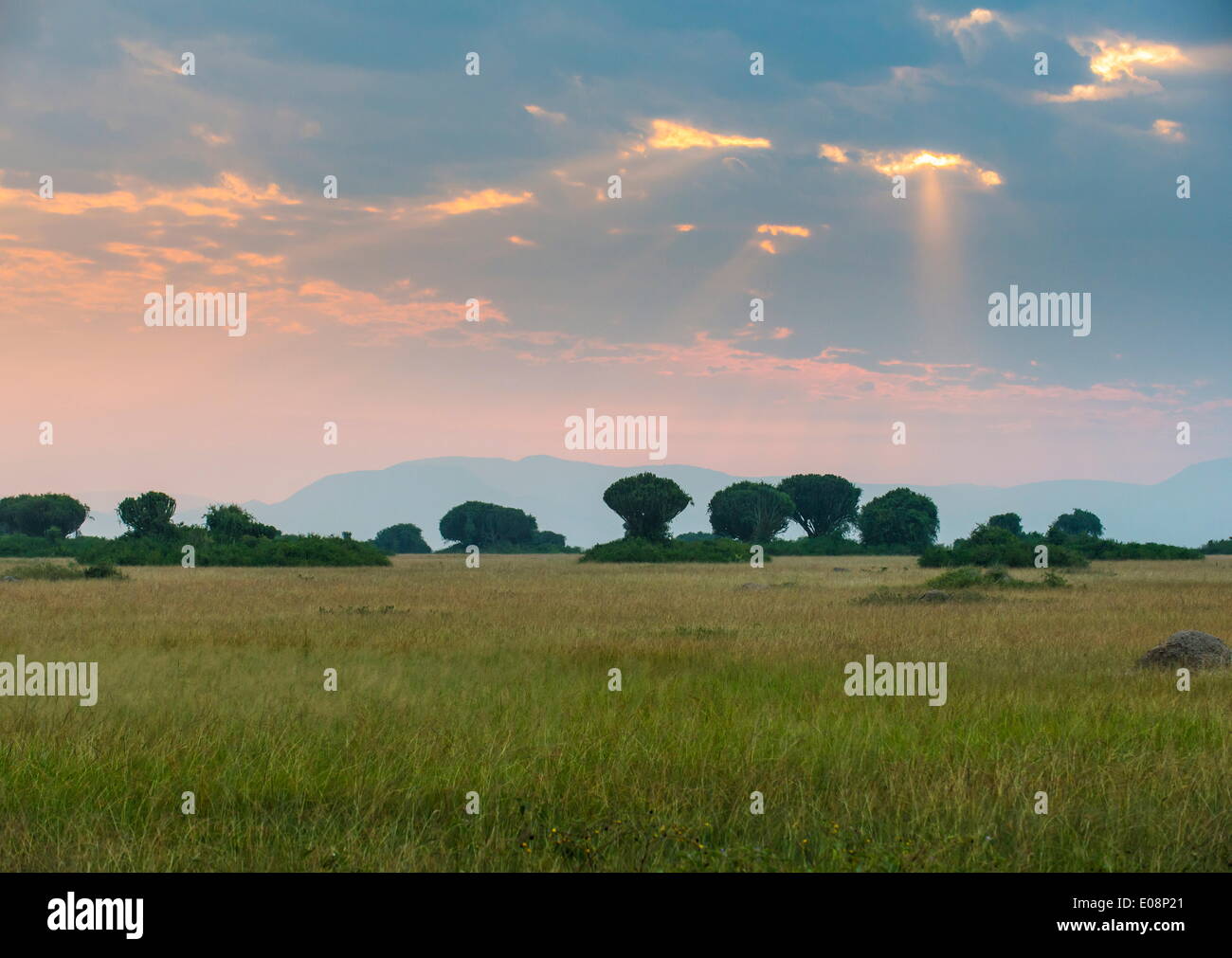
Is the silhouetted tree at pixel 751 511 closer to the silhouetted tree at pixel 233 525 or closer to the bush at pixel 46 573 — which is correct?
the silhouetted tree at pixel 233 525

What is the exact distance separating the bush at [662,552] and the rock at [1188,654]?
65681mm

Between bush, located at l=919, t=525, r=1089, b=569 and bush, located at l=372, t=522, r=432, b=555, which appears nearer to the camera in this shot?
bush, located at l=919, t=525, r=1089, b=569

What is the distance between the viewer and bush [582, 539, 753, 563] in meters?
83.8

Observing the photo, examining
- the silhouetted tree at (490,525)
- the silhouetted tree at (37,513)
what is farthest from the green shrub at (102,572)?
the silhouetted tree at (490,525)

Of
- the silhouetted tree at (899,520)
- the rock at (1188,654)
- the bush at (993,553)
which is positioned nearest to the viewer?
the rock at (1188,654)

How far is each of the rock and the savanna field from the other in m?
0.77

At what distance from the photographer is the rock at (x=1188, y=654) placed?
16.3 metres

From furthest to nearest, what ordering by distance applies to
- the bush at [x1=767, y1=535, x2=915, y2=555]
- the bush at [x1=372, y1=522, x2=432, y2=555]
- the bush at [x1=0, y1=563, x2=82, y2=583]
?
the bush at [x1=372, y1=522, x2=432, y2=555]
the bush at [x1=767, y1=535, x2=915, y2=555]
the bush at [x1=0, y1=563, x2=82, y2=583]

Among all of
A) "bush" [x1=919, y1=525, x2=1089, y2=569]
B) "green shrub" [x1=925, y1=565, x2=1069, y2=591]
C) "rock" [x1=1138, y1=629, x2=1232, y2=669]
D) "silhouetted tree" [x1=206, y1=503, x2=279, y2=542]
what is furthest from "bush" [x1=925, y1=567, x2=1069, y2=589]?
"silhouetted tree" [x1=206, y1=503, x2=279, y2=542]

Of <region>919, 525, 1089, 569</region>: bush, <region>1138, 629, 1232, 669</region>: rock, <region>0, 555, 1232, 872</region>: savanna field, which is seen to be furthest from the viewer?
<region>919, 525, 1089, 569</region>: bush

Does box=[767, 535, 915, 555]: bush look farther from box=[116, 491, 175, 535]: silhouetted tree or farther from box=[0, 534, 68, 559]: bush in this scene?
box=[0, 534, 68, 559]: bush

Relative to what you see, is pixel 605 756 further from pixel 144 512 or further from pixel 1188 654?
pixel 144 512
